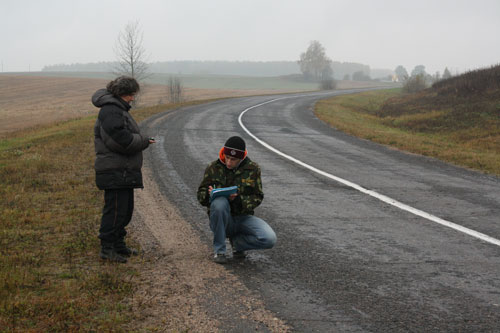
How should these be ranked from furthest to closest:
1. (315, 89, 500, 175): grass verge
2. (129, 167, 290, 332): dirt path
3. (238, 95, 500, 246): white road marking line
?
(315, 89, 500, 175): grass verge, (238, 95, 500, 246): white road marking line, (129, 167, 290, 332): dirt path

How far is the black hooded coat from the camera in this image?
500cm

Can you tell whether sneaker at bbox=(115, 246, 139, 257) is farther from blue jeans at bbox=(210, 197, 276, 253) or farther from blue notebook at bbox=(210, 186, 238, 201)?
blue notebook at bbox=(210, 186, 238, 201)

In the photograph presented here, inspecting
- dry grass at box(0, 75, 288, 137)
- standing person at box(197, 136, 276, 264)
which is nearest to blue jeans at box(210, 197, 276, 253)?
standing person at box(197, 136, 276, 264)

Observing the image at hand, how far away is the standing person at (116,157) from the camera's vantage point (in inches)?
198

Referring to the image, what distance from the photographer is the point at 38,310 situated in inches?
152

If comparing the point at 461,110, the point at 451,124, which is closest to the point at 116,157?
the point at 451,124

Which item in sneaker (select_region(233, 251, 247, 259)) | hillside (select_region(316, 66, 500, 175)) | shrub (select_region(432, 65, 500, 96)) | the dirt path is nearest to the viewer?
the dirt path

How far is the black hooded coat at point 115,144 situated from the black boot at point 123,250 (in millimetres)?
661

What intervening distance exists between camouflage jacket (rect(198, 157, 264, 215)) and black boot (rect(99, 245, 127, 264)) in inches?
42.6

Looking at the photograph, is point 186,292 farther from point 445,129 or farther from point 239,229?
point 445,129

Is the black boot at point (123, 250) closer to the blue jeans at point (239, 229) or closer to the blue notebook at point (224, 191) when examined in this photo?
the blue jeans at point (239, 229)

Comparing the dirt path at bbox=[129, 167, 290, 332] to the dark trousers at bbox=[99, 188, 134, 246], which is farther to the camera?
the dark trousers at bbox=[99, 188, 134, 246]

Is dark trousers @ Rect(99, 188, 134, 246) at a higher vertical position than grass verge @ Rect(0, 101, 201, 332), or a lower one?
higher

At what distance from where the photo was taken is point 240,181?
5.20 metres
